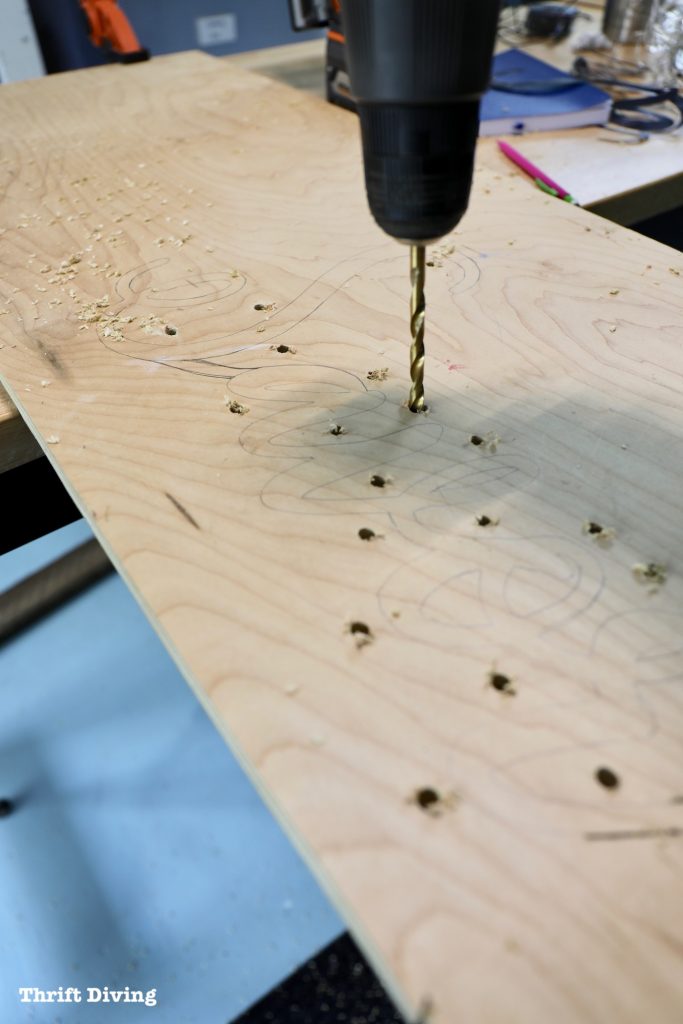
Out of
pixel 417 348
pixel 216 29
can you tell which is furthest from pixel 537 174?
pixel 216 29

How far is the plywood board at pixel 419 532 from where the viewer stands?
30 cm

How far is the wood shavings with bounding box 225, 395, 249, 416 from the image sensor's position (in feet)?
1.83

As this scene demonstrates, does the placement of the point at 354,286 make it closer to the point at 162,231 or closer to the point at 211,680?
the point at 162,231

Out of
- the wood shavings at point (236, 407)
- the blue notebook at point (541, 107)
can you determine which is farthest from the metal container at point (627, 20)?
the wood shavings at point (236, 407)

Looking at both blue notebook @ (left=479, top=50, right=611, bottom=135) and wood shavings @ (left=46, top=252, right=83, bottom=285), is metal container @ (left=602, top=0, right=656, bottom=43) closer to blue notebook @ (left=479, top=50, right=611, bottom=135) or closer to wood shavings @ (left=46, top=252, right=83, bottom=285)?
blue notebook @ (left=479, top=50, right=611, bottom=135)

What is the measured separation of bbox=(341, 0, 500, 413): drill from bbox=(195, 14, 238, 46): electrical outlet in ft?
8.38

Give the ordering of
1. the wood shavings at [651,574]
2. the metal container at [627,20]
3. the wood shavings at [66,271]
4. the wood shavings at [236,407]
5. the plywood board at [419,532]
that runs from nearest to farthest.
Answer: the plywood board at [419,532] < the wood shavings at [651,574] < the wood shavings at [236,407] < the wood shavings at [66,271] < the metal container at [627,20]

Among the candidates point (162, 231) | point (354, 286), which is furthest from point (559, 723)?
point (162, 231)

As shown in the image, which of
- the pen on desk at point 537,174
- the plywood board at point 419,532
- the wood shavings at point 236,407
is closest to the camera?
the plywood board at point 419,532

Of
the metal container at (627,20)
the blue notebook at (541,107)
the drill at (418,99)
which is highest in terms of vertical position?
the metal container at (627,20)

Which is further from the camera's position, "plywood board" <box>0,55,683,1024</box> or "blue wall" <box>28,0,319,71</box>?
"blue wall" <box>28,0,319,71</box>

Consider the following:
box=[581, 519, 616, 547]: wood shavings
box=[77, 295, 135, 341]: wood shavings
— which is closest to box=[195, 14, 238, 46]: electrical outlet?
box=[77, 295, 135, 341]: wood shavings

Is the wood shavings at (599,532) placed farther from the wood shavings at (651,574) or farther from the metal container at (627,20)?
the metal container at (627,20)

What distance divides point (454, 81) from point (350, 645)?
0.30m
